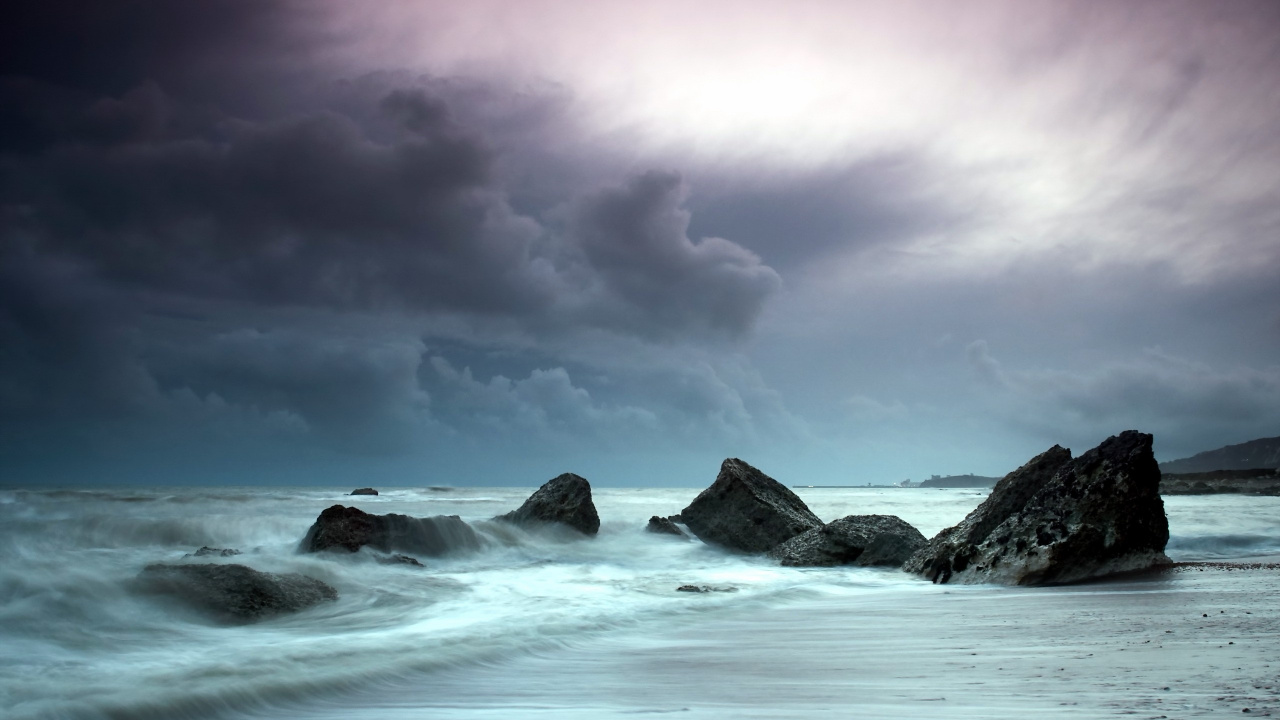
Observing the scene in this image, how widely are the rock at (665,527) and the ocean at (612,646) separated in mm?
4192

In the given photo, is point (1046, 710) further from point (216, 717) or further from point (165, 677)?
point (165, 677)

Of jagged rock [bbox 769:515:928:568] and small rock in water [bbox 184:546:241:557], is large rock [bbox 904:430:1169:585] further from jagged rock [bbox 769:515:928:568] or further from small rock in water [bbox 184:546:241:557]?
small rock in water [bbox 184:546:241:557]

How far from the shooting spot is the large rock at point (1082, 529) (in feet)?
24.9

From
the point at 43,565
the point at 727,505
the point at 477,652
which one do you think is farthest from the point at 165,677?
the point at 727,505

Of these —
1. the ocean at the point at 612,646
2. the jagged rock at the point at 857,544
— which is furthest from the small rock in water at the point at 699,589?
the jagged rock at the point at 857,544

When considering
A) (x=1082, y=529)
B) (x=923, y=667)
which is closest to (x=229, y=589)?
(x=923, y=667)

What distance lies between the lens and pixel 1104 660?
3.46 m

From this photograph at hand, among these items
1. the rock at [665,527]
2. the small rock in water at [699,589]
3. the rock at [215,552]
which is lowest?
the small rock in water at [699,589]

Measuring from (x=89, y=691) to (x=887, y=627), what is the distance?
485 centimetres

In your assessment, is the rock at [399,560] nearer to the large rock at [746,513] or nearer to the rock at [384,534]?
the rock at [384,534]

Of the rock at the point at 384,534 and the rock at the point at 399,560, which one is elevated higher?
the rock at the point at 384,534

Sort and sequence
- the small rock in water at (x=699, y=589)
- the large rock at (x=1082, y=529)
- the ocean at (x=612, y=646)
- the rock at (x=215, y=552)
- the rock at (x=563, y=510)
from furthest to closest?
1. the rock at (x=563, y=510)
2. the rock at (x=215, y=552)
3. the small rock in water at (x=699, y=589)
4. the large rock at (x=1082, y=529)
5. the ocean at (x=612, y=646)

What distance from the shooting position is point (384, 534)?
1089cm

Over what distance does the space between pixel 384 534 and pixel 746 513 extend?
5.67 m
